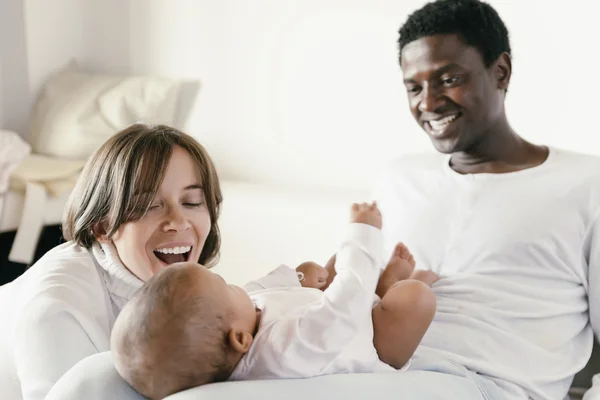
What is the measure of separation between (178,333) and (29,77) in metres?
2.86

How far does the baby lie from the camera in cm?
108

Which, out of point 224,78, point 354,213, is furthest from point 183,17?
Result: point 354,213

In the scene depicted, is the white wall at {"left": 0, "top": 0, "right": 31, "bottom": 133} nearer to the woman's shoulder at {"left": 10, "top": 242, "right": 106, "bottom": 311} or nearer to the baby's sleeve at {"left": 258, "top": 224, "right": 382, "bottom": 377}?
the woman's shoulder at {"left": 10, "top": 242, "right": 106, "bottom": 311}

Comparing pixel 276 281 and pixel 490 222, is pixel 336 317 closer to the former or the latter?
pixel 276 281

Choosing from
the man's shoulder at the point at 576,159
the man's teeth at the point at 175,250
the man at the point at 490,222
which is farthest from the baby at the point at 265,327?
the man's shoulder at the point at 576,159

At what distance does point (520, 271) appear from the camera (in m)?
1.49

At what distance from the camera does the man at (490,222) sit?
4.72ft

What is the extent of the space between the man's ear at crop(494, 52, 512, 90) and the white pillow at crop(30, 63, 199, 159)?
1888 mm

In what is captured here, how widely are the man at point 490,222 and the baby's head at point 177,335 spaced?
1.21 feet

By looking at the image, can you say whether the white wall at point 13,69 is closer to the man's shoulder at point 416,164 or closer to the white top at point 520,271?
the man's shoulder at point 416,164

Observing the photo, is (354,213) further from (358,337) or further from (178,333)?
(178,333)

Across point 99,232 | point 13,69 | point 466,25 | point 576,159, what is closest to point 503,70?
point 466,25

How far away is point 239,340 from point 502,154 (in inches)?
28.5

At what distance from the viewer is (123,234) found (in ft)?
4.68
